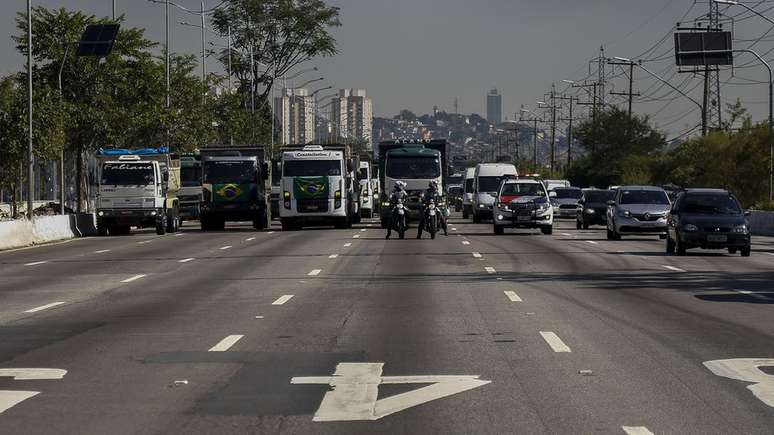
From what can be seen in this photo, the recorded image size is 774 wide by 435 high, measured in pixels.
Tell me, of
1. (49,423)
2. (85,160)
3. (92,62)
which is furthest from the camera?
(85,160)

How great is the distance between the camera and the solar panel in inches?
2413

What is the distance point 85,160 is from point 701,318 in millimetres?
58242

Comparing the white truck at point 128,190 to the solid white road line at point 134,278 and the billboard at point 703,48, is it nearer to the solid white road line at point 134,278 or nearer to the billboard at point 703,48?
the solid white road line at point 134,278

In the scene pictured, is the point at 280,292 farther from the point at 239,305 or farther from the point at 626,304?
the point at 626,304

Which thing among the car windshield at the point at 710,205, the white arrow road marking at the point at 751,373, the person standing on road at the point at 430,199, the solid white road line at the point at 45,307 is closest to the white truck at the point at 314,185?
the person standing on road at the point at 430,199

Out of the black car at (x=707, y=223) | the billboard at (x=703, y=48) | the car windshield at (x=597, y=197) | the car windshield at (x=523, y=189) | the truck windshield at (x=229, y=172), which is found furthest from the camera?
the billboard at (x=703, y=48)

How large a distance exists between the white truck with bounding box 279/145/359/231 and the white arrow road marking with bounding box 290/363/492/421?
4039 cm

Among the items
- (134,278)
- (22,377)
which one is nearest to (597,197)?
(134,278)

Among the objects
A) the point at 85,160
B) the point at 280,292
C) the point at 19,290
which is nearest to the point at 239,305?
the point at 280,292

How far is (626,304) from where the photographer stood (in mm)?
19875

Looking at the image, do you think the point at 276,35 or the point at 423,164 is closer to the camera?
the point at 423,164

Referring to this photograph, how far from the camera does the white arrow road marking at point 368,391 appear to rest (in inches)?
406

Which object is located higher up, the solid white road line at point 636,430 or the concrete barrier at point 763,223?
the solid white road line at point 636,430

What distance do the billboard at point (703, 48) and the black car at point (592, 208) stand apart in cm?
1444
